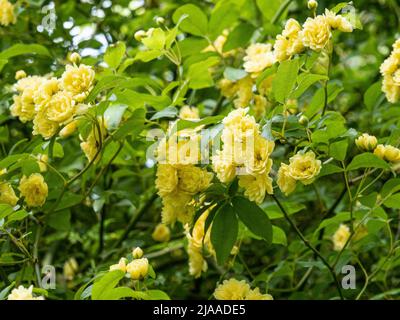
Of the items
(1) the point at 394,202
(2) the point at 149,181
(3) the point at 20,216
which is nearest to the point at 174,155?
(3) the point at 20,216

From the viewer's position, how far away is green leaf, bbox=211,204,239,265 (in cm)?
141

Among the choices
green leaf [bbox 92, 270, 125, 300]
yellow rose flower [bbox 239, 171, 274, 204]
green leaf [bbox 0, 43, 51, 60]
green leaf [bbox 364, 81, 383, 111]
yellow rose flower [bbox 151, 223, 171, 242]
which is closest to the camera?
green leaf [bbox 92, 270, 125, 300]

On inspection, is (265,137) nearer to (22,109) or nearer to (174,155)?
(174,155)

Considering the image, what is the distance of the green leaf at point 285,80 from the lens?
141 cm

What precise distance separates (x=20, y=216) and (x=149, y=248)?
0.75 metres

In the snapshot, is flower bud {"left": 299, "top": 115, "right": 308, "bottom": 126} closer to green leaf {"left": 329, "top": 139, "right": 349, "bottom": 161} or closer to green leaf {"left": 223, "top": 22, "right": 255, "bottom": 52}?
green leaf {"left": 329, "top": 139, "right": 349, "bottom": 161}

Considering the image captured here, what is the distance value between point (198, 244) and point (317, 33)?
21.9 inches

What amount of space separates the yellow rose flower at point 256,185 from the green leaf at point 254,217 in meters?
0.06

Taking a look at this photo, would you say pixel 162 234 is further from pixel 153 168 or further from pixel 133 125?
pixel 133 125

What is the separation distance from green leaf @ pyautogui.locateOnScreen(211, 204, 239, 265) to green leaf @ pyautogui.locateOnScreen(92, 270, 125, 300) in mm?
244

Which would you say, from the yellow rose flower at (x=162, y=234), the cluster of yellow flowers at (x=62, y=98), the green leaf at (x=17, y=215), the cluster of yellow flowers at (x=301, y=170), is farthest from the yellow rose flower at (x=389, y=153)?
the yellow rose flower at (x=162, y=234)

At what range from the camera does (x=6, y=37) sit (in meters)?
2.23

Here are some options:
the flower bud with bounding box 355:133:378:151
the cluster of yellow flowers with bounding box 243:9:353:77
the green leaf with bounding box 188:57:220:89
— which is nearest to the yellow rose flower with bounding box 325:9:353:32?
the cluster of yellow flowers with bounding box 243:9:353:77

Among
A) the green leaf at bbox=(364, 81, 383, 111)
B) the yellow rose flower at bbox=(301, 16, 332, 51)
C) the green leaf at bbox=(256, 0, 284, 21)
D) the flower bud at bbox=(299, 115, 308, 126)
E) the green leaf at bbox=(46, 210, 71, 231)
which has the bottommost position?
the green leaf at bbox=(46, 210, 71, 231)
